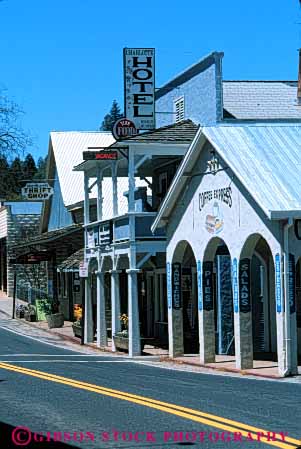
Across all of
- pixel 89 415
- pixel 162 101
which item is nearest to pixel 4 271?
pixel 162 101

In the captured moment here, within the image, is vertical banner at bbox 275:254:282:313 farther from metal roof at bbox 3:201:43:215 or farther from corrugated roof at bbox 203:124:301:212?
metal roof at bbox 3:201:43:215

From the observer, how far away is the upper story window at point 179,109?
106 feet

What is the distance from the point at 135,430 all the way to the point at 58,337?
25.4m

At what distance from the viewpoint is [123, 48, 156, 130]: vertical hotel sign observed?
101 ft

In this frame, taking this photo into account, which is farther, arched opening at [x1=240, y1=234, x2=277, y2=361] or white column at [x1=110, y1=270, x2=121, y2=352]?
white column at [x1=110, y1=270, x2=121, y2=352]

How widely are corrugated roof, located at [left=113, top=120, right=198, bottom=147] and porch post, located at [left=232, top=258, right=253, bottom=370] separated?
276 inches

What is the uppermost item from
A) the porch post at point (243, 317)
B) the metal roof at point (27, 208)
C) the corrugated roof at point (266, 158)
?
the metal roof at point (27, 208)

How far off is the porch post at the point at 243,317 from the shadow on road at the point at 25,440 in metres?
10.8

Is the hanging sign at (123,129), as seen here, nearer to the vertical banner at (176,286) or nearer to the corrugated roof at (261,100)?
the corrugated roof at (261,100)

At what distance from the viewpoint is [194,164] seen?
25.1m

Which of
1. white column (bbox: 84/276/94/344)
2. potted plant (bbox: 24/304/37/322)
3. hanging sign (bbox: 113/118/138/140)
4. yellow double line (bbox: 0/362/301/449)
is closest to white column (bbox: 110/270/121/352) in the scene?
white column (bbox: 84/276/94/344)

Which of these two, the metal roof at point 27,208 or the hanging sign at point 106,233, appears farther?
the metal roof at point 27,208

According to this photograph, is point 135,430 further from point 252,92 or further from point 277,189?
point 252,92

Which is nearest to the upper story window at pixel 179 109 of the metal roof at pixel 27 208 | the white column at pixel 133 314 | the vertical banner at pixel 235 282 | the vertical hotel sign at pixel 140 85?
the vertical hotel sign at pixel 140 85
